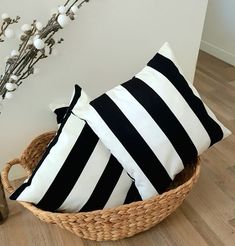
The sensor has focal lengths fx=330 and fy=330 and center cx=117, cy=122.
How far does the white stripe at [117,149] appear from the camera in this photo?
986mm

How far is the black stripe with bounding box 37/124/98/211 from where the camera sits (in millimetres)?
954

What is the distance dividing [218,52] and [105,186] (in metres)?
2.00

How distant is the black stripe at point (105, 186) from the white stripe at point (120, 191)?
0.01m

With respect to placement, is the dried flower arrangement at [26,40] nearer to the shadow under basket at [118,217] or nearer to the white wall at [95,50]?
the white wall at [95,50]

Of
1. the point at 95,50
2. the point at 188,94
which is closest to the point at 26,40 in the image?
the point at 95,50

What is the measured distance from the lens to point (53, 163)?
3.15ft

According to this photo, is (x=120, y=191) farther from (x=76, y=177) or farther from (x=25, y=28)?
(x=25, y=28)

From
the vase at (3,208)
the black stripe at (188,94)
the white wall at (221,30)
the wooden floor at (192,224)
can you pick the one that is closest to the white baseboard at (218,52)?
the white wall at (221,30)

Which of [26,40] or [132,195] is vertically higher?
[26,40]

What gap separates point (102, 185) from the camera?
1.01m

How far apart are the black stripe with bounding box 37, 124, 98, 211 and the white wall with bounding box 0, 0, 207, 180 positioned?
0.32 meters

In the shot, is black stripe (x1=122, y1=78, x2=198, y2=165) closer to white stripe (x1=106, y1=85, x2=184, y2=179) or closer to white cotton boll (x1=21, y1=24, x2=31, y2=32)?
white stripe (x1=106, y1=85, x2=184, y2=179)

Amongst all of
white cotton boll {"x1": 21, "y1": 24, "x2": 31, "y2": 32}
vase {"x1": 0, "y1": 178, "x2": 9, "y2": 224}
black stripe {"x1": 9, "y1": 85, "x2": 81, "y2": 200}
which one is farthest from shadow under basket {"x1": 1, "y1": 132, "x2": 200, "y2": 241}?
white cotton boll {"x1": 21, "y1": 24, "x2": 31, "y2": 32}

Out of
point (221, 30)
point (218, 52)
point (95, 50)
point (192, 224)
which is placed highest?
point (95, 50)
